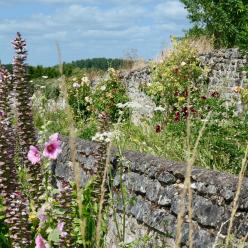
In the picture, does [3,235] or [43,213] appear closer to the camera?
[43,213]

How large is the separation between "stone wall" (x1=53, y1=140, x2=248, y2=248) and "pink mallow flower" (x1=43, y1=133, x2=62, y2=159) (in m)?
0.41

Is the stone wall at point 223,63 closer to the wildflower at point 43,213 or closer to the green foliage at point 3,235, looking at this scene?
the green foliage at point 3,235

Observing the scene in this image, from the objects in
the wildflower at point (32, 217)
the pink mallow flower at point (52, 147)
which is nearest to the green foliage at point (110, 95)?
the wildflower at point (32, 217)

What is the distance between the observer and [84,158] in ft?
20.9

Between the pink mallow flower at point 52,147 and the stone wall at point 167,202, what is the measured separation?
407 millimetres

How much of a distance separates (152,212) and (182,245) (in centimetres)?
52

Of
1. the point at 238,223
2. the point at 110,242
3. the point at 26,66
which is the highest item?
the point at 26,66

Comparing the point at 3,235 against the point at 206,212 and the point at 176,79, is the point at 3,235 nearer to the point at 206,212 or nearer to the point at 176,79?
the point at 206,212

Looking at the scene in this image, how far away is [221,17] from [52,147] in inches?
784

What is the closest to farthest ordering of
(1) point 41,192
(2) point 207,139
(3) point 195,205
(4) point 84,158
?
(1) point 41,192 → (3) point 195,205 → (4) point 84,158 → (2) point 207,139

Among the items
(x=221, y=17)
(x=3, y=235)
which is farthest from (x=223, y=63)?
(x=3, y=235)

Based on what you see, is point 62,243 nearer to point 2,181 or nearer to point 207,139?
point 2,181

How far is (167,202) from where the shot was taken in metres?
4.90

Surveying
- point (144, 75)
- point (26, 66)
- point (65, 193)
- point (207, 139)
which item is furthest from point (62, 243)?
point (144, 75)
